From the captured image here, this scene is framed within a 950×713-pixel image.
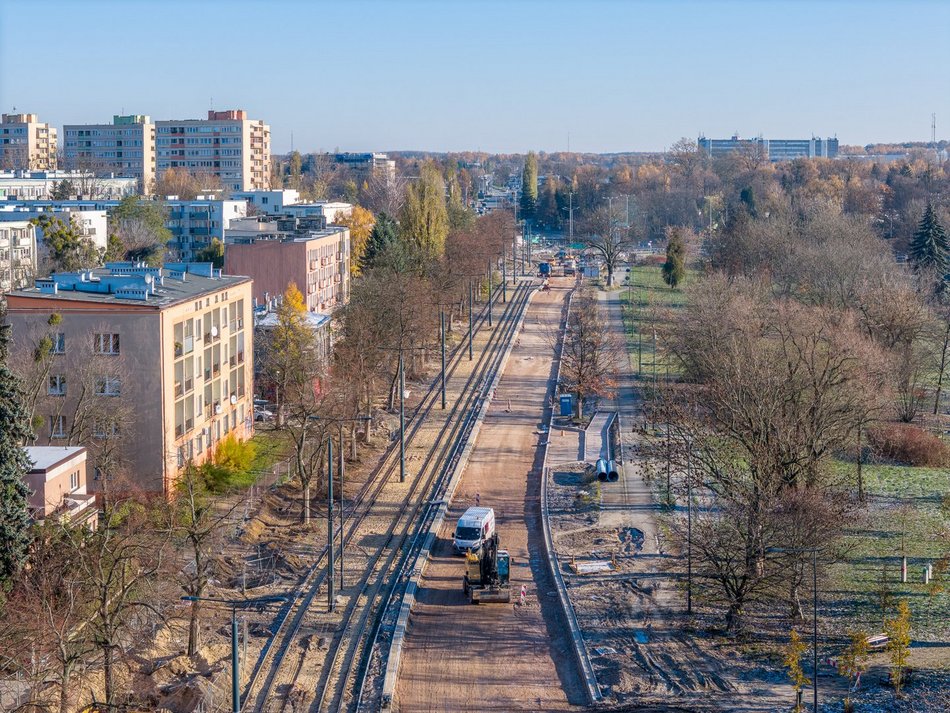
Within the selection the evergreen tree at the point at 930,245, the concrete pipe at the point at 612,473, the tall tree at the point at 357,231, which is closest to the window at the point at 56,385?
the concrete pipe at the point at 612,473

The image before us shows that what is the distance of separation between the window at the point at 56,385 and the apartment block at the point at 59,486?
457 cm

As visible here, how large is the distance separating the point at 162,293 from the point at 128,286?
117 centimetres

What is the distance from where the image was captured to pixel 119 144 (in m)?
124

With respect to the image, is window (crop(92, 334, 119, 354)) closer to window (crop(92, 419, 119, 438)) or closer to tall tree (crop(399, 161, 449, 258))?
window (crop(92, 419, 119, 438))

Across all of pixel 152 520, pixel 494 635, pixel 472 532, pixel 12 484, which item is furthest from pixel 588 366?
pixel 12 484

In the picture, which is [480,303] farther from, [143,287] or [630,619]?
[630,619]

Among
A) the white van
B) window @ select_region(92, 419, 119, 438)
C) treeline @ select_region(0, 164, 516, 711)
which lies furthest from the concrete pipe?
window @ select_region(92, 419, 119, 438)

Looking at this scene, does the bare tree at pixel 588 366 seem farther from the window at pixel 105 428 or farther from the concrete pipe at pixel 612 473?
the window at pixel 105 428

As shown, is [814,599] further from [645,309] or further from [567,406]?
[645,309]

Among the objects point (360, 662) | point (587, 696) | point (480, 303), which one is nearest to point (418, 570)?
point (360, 662)

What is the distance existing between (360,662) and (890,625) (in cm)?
926

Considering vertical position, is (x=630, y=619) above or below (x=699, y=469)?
below

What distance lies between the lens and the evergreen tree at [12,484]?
2069 cm

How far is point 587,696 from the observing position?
787 inches
